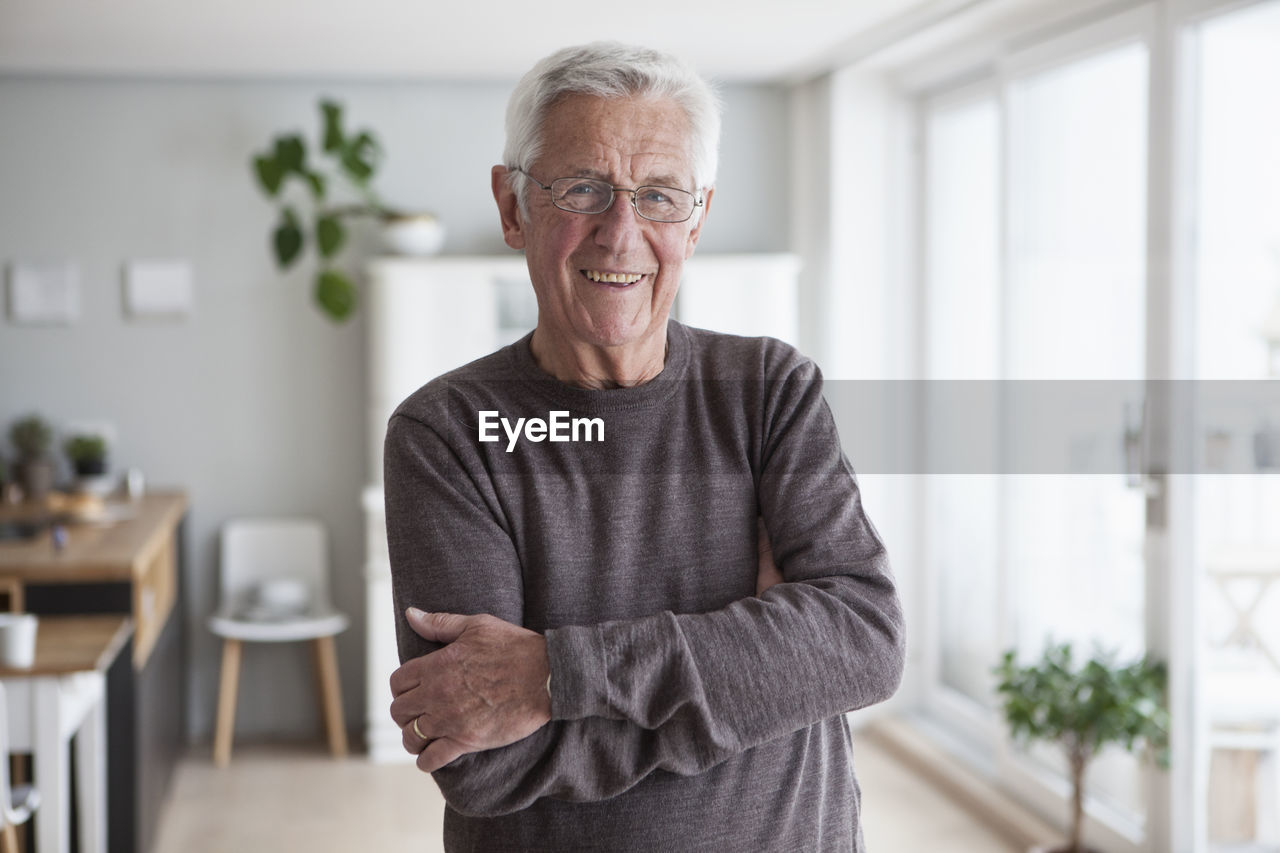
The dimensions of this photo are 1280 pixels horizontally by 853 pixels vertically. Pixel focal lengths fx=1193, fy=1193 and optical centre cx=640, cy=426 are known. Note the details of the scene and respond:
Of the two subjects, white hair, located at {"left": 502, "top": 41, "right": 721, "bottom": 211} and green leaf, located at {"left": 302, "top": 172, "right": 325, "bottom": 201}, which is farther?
green leaf, located at {"left": 302, "top": 172, "right": 325, "bottom": 201}

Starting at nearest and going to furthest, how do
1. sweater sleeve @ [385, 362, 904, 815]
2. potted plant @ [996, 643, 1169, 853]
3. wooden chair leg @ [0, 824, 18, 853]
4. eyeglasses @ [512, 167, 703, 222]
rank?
sweater sleeve @ [385, 362, 904, 815]
eyeglasses @ [512, 167, 703, 222]
wooden chair leg @ [0, 824, 18, 853]
potted plant @ [996, 643, 1169, 853]

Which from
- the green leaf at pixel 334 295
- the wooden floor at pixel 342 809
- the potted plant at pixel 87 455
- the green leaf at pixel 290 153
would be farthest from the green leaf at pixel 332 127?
the wooden floor at pixel 342 809

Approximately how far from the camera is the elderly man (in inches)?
38.0

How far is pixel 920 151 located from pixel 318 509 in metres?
2.55

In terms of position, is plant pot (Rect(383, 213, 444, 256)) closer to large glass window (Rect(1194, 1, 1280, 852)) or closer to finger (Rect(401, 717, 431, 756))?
large glass window (Rect(1194, 1, 1280, 852))

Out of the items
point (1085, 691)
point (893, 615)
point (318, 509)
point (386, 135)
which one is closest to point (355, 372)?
point (318, 509)

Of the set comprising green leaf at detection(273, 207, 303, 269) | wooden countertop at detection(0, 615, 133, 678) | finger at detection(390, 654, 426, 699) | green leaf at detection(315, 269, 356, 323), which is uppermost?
green leaf at detection(273, 207, 303, 269)

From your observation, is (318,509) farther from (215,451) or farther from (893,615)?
(893,615)

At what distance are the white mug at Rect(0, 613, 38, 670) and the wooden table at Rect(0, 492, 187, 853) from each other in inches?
25.0

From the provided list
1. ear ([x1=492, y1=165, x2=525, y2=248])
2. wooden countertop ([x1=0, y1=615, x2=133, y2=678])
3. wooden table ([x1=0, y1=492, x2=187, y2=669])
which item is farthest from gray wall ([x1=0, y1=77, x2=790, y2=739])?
ear ([x1=492, y1=165, x2=525, y2=248])

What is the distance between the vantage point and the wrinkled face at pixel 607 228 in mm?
1041

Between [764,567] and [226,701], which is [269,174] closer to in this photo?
[226,701]

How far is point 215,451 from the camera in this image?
4387 mm

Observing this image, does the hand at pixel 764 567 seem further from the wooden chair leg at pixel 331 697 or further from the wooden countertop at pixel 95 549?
the wooden chair leg at pixel 331 697
